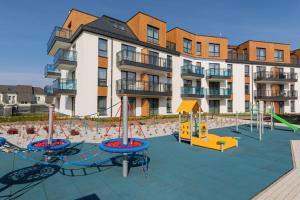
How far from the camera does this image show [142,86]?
23.6 meters

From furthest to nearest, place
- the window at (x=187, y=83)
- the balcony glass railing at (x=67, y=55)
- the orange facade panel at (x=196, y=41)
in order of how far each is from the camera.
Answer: the window at (x=187, y=83) → the orange facade panel at (x=196, y=41) → the balcony glass railing at (x=67, y=55)

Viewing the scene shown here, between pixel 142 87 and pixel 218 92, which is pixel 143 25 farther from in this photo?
pixel 218 92

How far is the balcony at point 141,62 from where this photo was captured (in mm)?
21594

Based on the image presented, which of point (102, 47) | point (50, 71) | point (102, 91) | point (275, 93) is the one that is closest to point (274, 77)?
point (275, 93)

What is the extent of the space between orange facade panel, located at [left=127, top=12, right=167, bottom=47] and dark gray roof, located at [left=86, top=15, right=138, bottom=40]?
73 cm

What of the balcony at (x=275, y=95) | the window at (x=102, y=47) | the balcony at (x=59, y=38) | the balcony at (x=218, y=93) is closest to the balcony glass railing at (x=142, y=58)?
the window at (x=102, y=47)

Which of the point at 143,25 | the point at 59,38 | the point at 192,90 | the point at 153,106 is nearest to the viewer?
the point at 59,38

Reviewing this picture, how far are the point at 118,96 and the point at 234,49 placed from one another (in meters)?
31.1

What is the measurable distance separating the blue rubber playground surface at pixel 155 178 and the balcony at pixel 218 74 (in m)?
24.4

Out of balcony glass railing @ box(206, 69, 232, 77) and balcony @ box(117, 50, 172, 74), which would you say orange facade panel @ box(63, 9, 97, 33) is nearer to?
balcony @ box(117, 50, 172, 74)

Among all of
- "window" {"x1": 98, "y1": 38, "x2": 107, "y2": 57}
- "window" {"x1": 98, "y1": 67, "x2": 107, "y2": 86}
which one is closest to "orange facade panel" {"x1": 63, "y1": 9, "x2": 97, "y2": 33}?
"window" {"x1": 98, "y1": 38, "x2": 107, "y2": 57}

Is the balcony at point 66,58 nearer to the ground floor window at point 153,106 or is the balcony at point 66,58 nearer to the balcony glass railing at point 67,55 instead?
the balcony glass railing at point 67,55

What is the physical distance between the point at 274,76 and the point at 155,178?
128ft

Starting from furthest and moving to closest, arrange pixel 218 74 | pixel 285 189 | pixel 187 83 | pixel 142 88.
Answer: pixel 218 74, pixel 187 83, pixel 142 88, pixel 285 189
